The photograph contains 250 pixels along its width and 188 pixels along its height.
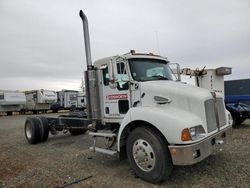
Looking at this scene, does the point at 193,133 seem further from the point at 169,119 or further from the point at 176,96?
the point at 176,96

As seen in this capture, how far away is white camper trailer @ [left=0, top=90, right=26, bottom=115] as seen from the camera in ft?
90.4

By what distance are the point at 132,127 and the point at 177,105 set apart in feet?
3.58

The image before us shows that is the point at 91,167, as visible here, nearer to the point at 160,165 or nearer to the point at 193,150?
the point at 160,165

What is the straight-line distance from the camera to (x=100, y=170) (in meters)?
5.39

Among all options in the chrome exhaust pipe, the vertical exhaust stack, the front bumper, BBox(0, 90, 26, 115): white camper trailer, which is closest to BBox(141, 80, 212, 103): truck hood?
the front bumper

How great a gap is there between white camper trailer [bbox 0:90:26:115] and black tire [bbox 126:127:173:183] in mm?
27003

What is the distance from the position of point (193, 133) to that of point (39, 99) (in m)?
27.7

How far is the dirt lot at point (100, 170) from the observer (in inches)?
176

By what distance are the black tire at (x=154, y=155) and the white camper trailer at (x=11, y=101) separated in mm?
27003

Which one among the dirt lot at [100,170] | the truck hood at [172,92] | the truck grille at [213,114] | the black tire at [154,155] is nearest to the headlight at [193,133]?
the truck grille at [213,114]

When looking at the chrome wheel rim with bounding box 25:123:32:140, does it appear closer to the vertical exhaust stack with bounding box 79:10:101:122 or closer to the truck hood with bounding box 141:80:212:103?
the vertical exhaust stack with bounding box 79:10:101:122

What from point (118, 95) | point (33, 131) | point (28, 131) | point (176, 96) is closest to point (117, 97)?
point (118, 95)

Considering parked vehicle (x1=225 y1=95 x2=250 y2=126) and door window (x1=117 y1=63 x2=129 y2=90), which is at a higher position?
door window (x1=117 y1=63 x2=129 y2=90)

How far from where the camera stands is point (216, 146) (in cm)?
457
